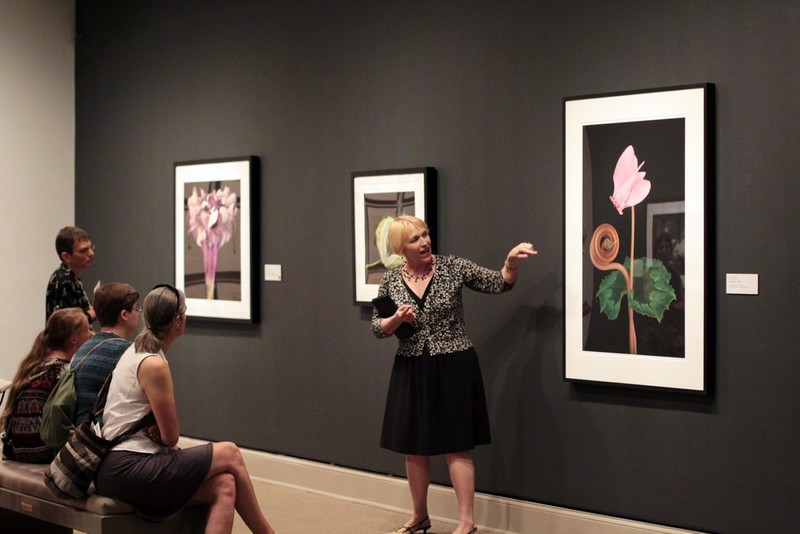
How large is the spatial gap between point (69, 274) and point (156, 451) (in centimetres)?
191

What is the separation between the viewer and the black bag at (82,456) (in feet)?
12.4

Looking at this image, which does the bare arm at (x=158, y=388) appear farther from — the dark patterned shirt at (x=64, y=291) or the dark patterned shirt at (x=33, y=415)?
the dark patterned shirt at (x=64, y=291)

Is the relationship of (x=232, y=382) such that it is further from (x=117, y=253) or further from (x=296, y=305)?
(x=117, y=253)

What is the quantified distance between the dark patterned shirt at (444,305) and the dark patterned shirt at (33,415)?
148 centimetres

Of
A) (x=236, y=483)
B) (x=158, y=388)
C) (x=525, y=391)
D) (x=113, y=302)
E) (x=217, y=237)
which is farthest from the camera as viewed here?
(x=217, y=237)

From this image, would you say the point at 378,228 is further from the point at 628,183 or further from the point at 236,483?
the point at 236,483

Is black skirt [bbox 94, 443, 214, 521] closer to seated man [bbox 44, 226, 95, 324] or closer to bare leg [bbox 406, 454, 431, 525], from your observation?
bare leg [bbox 406, 454, 431, 525]

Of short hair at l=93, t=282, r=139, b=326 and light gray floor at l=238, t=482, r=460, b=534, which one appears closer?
short hair at l=93, t=282, r=139, b=326

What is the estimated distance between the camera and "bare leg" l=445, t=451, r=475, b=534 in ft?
15.0

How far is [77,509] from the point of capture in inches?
152

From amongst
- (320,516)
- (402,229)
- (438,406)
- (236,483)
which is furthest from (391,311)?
(320,516)

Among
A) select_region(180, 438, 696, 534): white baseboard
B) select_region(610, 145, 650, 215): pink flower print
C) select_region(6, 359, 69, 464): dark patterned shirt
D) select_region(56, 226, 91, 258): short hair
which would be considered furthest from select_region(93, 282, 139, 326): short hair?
select_region(610, 145, 650, 215): pink flower print

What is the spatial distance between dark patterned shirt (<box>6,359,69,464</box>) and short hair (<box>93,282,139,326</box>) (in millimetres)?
322

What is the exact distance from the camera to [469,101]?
16.5 feet
